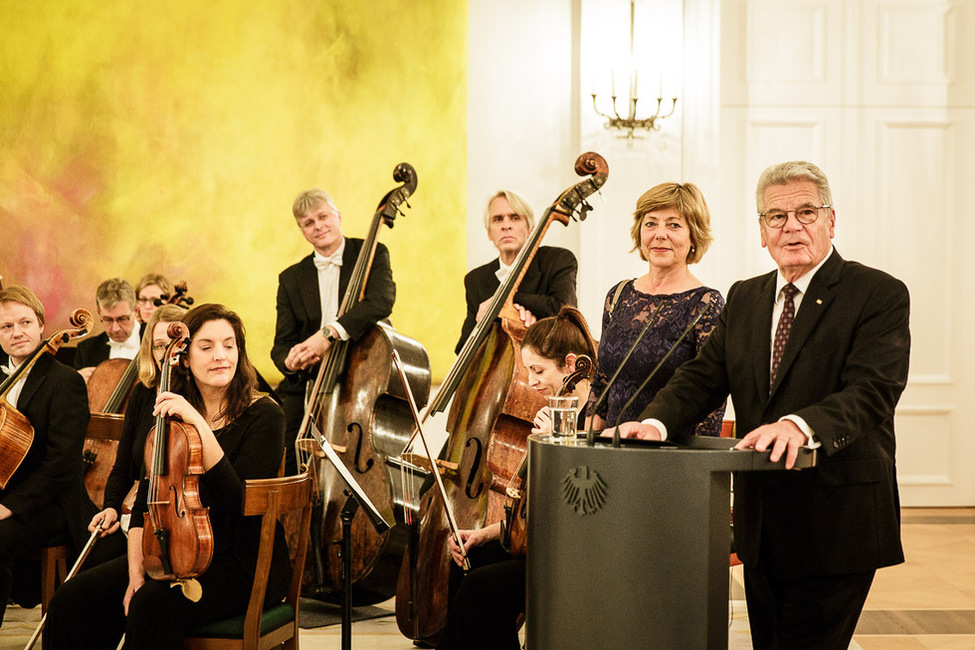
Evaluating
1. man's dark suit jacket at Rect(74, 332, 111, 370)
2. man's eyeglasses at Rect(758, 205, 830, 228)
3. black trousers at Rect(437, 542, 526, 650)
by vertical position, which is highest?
man's eyeglasses at Rect(758, 205, 830, 228)

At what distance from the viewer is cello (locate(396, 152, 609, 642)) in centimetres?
306

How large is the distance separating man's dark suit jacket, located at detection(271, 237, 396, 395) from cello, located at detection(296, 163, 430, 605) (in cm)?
30

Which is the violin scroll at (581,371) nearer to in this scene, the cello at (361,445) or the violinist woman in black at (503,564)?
the violinist woman in black at (503,564)

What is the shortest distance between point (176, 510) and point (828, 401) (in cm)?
153

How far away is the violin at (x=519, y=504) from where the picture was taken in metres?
2.72

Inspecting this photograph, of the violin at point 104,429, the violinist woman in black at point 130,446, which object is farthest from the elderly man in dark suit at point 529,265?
the violinist woman in black at point 130,446

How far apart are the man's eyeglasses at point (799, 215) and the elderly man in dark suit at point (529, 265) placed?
188 centimetres

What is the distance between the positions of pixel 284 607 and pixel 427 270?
3104 millimetres

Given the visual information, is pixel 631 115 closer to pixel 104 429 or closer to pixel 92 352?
pixel 92 352

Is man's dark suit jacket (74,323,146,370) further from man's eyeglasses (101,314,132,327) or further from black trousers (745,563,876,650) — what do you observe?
black trousers (745,563,876,650)

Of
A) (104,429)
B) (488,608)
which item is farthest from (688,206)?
(104,429)

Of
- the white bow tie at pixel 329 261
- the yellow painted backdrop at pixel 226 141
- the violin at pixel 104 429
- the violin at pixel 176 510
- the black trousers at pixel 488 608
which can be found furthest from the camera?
the yellow painted backdrop at pixel 226 141

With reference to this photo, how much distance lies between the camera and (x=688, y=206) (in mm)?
2818

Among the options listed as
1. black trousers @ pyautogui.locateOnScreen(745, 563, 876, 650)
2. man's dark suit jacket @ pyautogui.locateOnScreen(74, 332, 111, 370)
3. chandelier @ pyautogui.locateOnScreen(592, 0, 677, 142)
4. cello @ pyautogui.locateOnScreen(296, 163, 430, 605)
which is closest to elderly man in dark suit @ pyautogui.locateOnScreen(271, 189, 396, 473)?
cello @ pyautogui.locateOnScreen(296, 163, 430, 605)
